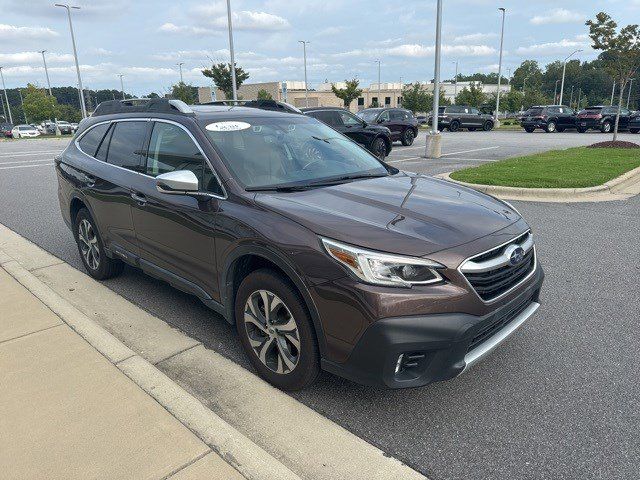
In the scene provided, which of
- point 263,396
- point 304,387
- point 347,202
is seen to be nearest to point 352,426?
point 304,387

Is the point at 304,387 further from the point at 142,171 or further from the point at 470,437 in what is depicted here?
the point at 142,171

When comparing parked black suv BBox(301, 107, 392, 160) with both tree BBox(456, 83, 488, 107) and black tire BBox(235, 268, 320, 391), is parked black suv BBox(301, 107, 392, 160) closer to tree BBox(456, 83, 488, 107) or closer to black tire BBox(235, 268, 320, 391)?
black tire BBox(235, 268, 320, 391)

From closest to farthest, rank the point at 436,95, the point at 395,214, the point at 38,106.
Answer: the point at 395,214
the point at 436,95
the point at 38,106

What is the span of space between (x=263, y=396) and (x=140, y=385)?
0.78m

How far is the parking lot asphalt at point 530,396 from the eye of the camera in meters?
2.48

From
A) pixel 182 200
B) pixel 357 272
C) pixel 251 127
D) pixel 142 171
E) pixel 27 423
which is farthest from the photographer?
pixel 142 171

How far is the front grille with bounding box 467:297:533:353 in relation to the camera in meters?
2.70

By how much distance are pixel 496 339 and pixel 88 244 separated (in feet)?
13.9

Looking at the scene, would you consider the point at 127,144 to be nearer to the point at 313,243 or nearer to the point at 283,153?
the point at 283,153

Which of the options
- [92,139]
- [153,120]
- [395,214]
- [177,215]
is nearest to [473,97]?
[92,139]

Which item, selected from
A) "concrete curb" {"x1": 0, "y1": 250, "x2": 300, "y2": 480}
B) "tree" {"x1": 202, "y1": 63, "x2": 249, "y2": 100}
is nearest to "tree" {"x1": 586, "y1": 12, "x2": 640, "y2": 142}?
Result: "concrete curb" {"x1": 0, "y1": 250, "x2": 300, "y2": 480}

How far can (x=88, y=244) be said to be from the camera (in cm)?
518

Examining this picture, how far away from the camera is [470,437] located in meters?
2.65

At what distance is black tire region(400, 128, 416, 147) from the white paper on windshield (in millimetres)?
18734
